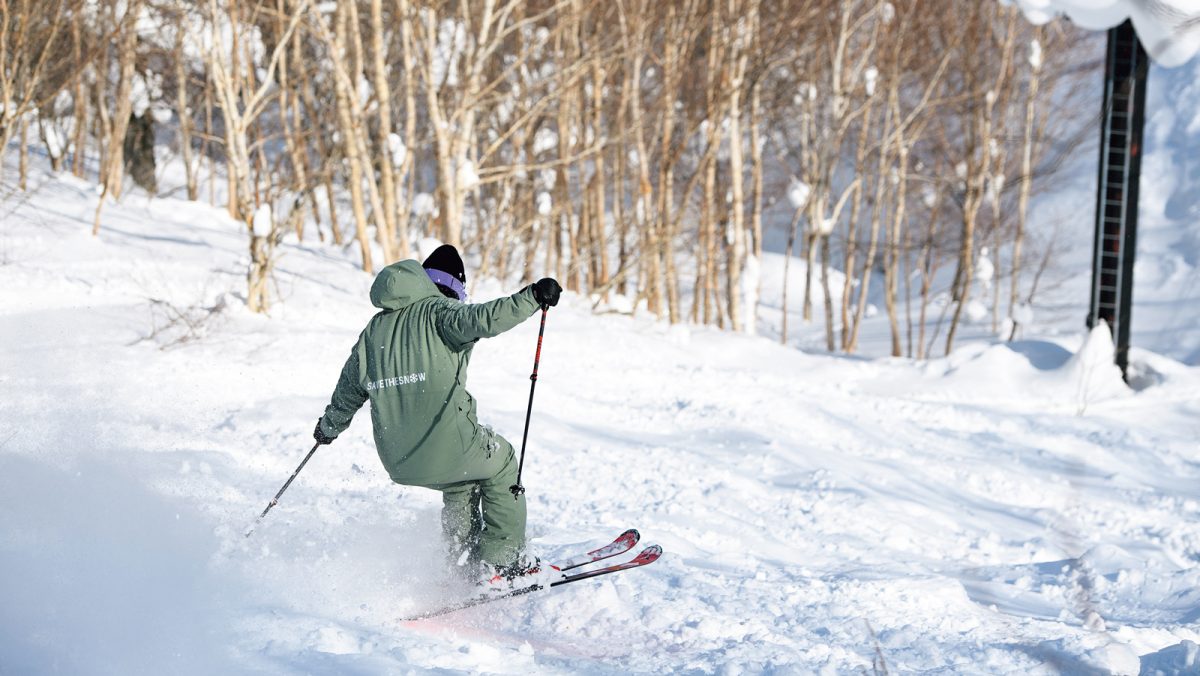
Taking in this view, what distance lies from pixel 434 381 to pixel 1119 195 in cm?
991

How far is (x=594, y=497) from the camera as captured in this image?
6828 mm

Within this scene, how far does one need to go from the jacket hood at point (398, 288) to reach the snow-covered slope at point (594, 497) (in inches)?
48.5

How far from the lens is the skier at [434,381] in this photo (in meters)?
4.16

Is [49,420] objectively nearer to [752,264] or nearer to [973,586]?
[973,586]

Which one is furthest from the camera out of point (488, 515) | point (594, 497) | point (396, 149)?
point (396, 149)

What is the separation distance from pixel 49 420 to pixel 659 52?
47.5 ft

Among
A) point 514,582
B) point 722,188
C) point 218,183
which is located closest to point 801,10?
point 722,188

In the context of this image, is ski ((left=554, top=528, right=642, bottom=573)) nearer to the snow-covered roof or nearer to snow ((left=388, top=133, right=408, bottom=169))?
the snow-covered roof

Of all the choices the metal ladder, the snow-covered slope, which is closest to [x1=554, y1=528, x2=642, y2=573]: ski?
the snow-covered slope

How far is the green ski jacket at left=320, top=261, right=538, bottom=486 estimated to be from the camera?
4219 millimetres

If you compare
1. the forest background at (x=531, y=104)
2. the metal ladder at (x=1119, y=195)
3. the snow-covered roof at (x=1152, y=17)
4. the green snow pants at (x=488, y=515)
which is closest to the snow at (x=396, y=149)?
the forest background at (x=531, y=104)

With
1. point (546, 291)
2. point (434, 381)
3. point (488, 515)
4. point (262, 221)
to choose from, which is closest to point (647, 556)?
point (488, 515)

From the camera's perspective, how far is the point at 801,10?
16.9 metres

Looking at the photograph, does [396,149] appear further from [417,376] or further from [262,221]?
[417,376]
